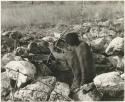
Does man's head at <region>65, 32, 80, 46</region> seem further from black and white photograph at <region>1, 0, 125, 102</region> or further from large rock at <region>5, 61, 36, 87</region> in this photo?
large rock at <region>5, 61, 36, 87</region>

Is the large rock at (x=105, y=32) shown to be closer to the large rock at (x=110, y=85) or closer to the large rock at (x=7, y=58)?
the large rock at (x=110, y=85)

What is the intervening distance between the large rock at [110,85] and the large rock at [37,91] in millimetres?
214

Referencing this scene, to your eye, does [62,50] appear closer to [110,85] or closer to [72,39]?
[72,39]

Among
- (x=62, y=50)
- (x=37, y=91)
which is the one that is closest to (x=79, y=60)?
(x=62, y=50)

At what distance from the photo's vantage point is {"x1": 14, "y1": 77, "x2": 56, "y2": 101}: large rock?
6.02ft

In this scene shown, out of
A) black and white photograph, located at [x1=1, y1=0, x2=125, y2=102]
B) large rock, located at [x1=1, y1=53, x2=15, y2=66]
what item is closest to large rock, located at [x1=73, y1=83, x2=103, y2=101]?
black and white photograph, located at [x1=1, y1=0, x2=125, y2=102]

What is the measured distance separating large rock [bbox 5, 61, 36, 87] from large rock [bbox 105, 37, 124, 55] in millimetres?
361

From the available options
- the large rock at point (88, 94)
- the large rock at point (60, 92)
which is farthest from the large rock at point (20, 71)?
the large rock at point (88, 94)

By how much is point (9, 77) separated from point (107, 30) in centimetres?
52

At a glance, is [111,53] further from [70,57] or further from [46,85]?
[46,85]

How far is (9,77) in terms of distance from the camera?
1.89 m

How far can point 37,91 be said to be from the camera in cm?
184

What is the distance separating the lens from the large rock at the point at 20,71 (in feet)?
6.15

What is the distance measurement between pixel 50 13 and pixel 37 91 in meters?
0.38
